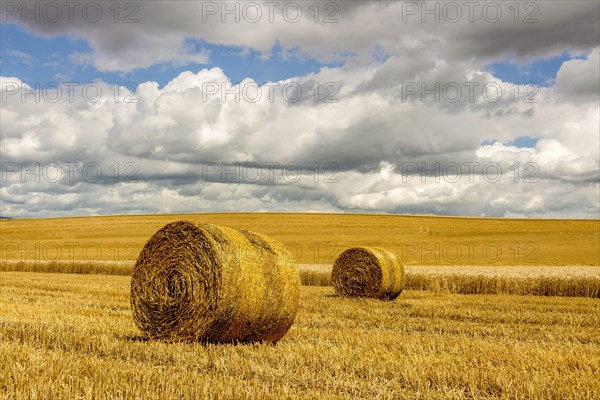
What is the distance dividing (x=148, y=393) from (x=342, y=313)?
7745 mm

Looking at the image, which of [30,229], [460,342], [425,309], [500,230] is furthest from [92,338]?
[30,229]

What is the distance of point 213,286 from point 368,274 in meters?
8.75

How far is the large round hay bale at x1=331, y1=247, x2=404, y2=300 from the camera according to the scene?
16.2 meters

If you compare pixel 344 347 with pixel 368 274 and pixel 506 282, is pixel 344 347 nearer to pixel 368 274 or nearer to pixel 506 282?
pixel 368 274

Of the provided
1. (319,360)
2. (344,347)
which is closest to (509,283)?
(344,347)

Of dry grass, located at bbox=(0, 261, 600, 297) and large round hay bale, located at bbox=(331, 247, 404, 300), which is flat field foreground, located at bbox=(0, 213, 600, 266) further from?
large round hay bale, located at bbox=(331, 247, 404, 300)

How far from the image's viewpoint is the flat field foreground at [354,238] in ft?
104

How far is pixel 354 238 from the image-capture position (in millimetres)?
42188

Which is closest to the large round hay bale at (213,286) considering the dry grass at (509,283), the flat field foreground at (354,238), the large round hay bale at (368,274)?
the large round hay bale at (368,274)

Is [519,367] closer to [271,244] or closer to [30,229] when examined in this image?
[271,244]

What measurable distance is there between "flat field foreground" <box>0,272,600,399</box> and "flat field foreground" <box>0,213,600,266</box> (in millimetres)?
14565

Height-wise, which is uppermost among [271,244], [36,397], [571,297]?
[271,244]

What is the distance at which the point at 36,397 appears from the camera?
4.95 m

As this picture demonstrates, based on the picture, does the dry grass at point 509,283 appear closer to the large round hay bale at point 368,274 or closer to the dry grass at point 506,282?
the dry grass at point 506,282
